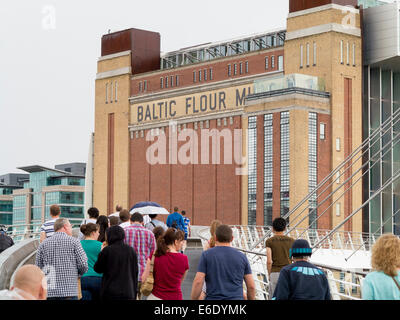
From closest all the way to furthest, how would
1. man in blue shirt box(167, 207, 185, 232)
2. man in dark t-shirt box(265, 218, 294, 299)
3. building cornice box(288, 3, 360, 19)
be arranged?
man in dark t-shirt box(265, 218, 294, 299), man in blue shirt box(167, 207, 185, 232), building cornice box(288, 3, 360, 19)

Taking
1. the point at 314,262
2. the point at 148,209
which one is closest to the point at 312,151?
the point at 148,209

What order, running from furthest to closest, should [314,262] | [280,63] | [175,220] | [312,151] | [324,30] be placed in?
[280,63] < [324,30] < [312,151] < [175,220] < [314,262]

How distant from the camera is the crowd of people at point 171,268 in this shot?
718 cm

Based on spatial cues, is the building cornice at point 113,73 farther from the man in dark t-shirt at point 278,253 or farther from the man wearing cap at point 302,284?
the man wearing cap at point 302,284

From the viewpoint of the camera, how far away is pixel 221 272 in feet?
30.6

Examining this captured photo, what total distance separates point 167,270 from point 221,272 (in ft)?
3.67

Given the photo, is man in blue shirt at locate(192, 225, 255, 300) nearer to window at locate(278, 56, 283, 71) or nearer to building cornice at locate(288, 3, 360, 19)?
building cornice at locate(288, 3, 360, 19)

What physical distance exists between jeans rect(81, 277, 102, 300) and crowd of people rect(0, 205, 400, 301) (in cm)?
1

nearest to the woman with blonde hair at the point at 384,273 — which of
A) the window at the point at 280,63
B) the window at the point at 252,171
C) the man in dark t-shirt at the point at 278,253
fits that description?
the man in dark t-shirt at the point at 278,253

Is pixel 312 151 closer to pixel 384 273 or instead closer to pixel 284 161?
pixel 284 161

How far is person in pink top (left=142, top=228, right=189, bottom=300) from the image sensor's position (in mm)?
10258

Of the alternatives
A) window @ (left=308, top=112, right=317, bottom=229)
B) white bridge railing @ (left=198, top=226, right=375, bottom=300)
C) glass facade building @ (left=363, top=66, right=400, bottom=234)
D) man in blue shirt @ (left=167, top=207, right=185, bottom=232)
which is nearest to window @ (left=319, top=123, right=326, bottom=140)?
window @ (left=308, top=112, right=317, bottom=229)

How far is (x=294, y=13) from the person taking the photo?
58.2 metres
